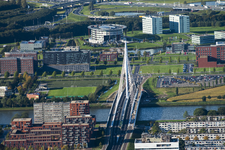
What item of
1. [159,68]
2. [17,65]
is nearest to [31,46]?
[17,65]

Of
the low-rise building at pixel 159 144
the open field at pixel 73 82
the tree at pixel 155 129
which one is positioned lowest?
the open field at pixel 73 82

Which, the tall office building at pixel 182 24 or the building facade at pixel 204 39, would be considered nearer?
the building facade at pixel 204 39

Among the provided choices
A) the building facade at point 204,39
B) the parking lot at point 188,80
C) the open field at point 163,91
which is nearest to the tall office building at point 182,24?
the building facade at point 204,39

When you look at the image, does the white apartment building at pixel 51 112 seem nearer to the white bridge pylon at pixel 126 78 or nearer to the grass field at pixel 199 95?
the white bridge pylon at pixel 126 78

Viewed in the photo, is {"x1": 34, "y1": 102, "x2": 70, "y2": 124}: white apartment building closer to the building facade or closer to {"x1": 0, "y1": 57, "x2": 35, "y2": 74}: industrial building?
{"x1": 0, "y1": 57, "x2": 35, "y2": 74}: industrial building

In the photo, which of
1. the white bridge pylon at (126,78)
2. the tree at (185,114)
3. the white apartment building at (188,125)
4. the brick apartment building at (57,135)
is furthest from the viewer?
the white bridge pylon at (126,78)

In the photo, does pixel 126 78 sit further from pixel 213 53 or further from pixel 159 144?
pixel 213 53
